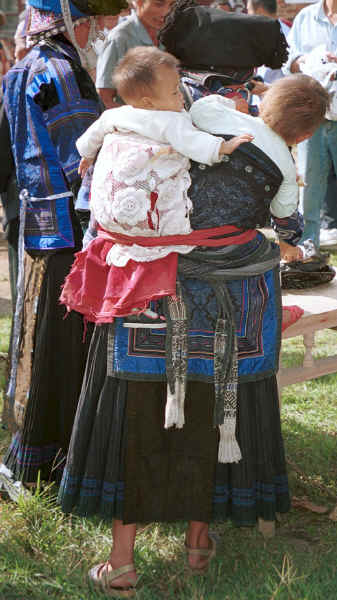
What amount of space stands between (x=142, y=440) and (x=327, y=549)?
0.92 metres

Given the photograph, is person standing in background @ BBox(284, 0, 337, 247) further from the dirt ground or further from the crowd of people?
the crowd of people

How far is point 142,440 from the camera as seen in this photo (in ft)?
8.20

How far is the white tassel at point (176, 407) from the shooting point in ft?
7.95

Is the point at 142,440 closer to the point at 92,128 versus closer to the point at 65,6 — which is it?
the point at 92,128

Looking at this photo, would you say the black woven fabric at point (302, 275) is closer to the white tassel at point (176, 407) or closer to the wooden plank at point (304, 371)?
the wooden plank at point (304, 371)

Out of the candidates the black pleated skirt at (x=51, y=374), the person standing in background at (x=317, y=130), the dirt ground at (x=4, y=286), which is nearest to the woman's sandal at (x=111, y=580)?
the black pleated skirt at (x=51, y=374)

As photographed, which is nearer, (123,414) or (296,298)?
(123,414)

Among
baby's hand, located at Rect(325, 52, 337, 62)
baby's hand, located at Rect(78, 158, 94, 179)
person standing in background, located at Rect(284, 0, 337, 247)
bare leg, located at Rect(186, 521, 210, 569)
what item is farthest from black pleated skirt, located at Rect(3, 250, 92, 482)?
baby's hand, located at Rect(325, 52, 337, 62)

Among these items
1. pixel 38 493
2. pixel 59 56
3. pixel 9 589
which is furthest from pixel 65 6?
pixel 9 589

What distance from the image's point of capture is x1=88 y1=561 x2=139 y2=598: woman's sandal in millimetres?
2539

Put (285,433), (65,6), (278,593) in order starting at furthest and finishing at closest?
1. (285,433)
2. (65,6)
3. (278,593)

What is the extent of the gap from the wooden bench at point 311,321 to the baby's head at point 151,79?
1.13m

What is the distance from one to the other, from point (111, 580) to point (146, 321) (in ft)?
2.84

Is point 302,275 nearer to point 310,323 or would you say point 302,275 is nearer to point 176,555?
point 310,323
